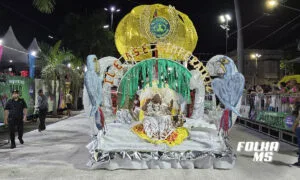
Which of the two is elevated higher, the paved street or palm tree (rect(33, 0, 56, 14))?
palm tree (rect(33, 0, 56, 14))

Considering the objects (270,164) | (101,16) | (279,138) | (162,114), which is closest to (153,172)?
(162,114)

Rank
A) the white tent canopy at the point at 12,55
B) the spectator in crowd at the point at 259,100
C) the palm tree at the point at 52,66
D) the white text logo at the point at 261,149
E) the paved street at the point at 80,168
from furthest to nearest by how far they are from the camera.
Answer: the white tent canopy at the point at 12,55, the palm tree at the point at 52,66, the spectator in crowd at the point at 259,100, the white text logo at the point at 261,149, the paved street at the point at 80,168

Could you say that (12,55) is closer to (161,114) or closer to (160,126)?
(161,114)

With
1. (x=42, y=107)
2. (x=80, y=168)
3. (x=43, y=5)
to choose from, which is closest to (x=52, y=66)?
(x=42, y=107)

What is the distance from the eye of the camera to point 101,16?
32844 mm

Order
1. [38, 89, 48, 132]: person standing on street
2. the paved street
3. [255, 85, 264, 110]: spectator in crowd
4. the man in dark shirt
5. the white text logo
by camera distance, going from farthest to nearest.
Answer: [255, 85, 264, 110]: spectator in crowd → [38, 89, 48, 132]: person standing on street → the man in dark shirt → the white text logo → the paved street

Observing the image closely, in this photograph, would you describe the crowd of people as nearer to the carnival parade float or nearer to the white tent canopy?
the carnival parade float

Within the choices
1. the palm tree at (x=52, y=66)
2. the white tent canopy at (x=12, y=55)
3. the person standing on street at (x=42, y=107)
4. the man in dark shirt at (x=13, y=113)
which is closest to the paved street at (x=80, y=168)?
the man in dark shirt at (x=13, y=113)

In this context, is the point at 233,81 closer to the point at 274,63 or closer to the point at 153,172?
the point at 153,172

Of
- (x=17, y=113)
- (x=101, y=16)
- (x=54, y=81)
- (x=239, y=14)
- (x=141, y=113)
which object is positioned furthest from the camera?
(x=101, y=16)

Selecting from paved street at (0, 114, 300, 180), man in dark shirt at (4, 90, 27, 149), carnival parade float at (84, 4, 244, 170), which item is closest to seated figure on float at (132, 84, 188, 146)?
carnival parade float at (84, 4, 244, 170)

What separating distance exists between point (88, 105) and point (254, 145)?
654cm

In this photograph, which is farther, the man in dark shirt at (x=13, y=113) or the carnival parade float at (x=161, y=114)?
the man in dark shirt at (x=13, y=113)

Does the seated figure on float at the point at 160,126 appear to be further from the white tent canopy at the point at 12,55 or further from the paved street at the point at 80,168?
the white tent canopy at the point at 12,55
